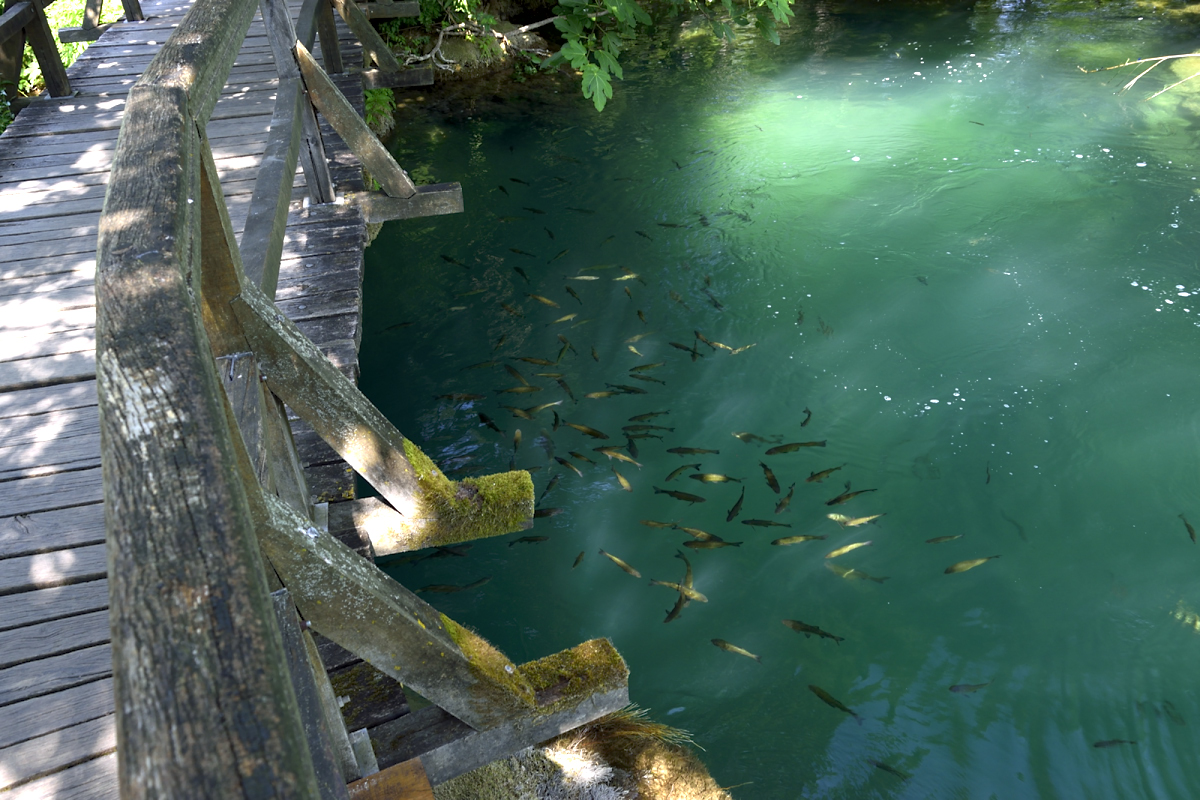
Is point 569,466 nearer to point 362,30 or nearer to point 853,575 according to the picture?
point 853,575

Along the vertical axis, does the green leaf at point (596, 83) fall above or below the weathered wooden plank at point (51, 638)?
above

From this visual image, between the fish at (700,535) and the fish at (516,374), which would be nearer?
the fish at (700,535)

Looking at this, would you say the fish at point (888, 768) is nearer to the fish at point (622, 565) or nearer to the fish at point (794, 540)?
the fish at point (794, 540)

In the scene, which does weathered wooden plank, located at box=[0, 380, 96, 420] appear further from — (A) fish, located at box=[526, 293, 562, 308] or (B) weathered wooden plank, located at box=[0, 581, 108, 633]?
(A) fish, located at box=[526, 293, 562, 308]

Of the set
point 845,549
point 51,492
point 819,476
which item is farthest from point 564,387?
point 51,492

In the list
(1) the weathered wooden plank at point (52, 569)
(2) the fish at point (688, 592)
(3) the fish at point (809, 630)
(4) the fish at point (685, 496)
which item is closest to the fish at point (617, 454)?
(4) the fish at point (685, 496)

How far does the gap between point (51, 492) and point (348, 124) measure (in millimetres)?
2727

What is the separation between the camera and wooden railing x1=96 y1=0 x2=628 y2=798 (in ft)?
2.46

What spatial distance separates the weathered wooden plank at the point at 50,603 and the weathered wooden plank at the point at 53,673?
6.3 inches

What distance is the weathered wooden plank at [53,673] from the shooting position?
2.15 m

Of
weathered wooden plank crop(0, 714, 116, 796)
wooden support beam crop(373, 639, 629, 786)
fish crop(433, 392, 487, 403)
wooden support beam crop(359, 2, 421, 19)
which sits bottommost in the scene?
fish crop(433, 392, 487, 403)

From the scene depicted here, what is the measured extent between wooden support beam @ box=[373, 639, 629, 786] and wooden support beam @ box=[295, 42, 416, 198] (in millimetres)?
3354

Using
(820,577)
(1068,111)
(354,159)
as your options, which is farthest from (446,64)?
(820,577)

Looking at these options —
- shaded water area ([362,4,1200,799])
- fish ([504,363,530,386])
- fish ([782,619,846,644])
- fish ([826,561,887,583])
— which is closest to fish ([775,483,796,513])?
shaded water area ([362,4,1200,799])
